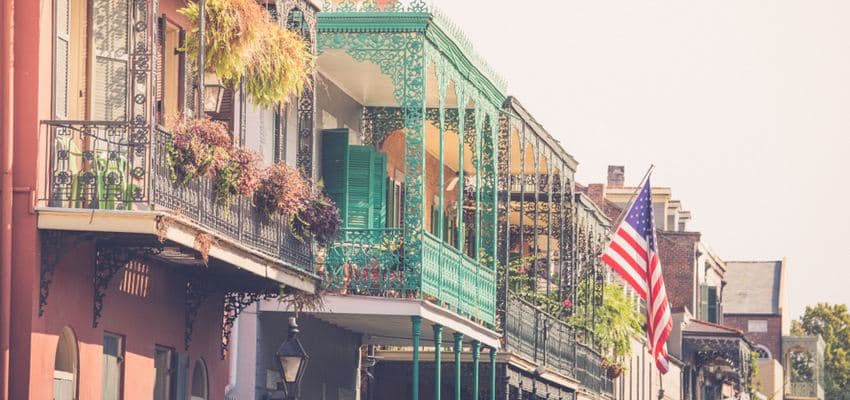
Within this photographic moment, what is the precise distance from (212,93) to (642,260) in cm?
1403

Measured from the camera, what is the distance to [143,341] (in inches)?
773

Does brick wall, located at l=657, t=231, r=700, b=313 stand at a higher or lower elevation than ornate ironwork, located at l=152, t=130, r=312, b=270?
higher

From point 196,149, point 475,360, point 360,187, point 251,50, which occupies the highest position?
point 251,50

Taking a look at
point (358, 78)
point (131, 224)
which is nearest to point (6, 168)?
point (131, 224)

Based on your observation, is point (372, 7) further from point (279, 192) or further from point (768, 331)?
point (768, 331)

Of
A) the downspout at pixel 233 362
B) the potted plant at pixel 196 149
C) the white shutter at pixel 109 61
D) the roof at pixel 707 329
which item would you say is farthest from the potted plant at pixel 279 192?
the roof at pixel 707 329

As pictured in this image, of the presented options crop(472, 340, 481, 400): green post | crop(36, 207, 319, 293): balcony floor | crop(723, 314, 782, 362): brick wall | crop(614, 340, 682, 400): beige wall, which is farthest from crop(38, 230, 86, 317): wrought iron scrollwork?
crop(723, 314, 782, 362): brick wall

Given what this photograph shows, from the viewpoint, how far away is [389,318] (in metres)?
25.7

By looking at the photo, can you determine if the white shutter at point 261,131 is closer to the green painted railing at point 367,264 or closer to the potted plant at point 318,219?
the green painted railing at point 367,264

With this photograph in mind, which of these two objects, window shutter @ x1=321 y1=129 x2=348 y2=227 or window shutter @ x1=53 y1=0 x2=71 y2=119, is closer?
window shutter @ x1=53 y1=0 x2=71 y2=119

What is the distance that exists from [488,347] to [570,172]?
911 centimetres

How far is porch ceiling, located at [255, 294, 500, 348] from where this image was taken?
24531 mm

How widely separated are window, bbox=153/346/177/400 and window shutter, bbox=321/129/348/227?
21.0ft

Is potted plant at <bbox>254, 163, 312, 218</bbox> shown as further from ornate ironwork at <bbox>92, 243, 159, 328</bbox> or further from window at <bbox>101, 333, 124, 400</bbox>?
ornate ironwork at <bbox>92, 243, 159, 328</bbox>
